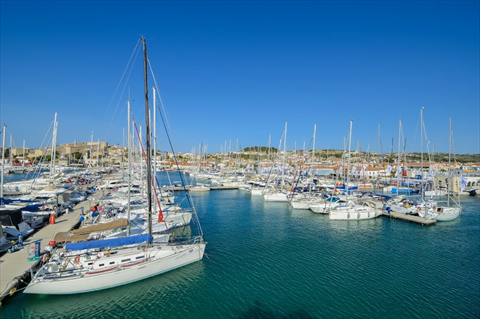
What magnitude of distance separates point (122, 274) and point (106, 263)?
38.3 inches

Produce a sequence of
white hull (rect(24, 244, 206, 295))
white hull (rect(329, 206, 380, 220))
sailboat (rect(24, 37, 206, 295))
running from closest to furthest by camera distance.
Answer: white hull (rect(24, 244, 206, 295))
sailboat (rect(24, 37, 206, 295))
white hull (rect(329, 206, 380, 220))

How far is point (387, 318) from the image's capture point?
11.7 metres

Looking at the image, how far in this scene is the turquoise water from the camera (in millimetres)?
11953

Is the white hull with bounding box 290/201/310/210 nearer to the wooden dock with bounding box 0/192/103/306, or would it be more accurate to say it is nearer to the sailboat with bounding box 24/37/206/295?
the sailboat with bounding box 24/37/206/295

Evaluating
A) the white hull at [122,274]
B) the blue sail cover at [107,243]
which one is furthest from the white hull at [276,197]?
the blue sail cover at [107,243]

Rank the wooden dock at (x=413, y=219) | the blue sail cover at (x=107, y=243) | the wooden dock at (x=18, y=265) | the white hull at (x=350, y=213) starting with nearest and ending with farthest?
the wooden dock at (x=18, y=265)
the blue sail cover at (x=107, y=243)
the wooden dock at (x=413, y=219)
the white hull at (x=350, y=213)

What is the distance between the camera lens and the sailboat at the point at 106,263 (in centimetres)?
1226

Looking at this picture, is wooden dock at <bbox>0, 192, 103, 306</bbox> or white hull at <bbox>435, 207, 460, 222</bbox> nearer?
wooden dock at <bbox>0, 192, 103, 306</bbox>

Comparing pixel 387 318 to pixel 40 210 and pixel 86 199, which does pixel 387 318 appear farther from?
pixel 86 199

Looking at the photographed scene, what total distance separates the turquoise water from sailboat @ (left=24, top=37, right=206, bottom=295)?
0.47 meters

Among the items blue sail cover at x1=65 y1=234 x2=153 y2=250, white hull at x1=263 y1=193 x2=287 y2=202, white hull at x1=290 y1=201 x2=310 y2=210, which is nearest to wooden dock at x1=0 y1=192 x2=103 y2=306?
blue sail cover at x1=65 y1=234 x2=153 y2=250

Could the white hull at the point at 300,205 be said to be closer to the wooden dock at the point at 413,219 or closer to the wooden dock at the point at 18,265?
the wooden dock at the point at 413,219

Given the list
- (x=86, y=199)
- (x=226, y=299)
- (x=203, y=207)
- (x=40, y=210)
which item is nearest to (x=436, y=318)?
(x=226, y=299)

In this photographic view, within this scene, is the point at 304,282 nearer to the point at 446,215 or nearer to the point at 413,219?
the point at 413,219
